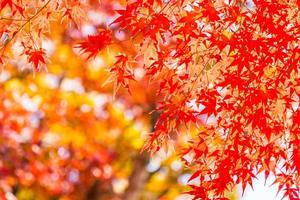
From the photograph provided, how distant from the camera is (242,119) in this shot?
4160 millimetres

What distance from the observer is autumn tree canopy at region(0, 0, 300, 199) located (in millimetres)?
3998

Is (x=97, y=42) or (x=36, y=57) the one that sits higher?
(x=36, y=57)

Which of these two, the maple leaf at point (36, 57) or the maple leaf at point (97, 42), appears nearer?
the maple leaf at point (97, 42)

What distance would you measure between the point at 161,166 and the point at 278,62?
5752 millimetres

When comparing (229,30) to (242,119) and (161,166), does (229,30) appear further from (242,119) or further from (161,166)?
(161,166)

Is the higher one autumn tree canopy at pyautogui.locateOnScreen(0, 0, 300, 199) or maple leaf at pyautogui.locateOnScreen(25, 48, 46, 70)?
maple leaf at pyautogui.locateOnScreen(25, 48, 46, 70)

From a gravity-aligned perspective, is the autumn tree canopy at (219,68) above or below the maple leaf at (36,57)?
below

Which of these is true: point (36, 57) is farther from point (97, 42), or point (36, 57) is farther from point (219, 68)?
point (219, 68)

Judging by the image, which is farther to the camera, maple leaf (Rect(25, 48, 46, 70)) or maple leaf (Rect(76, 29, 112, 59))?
maple leaf (Rect(25, 48, 46, 70))

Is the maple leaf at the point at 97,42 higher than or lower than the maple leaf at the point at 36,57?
lower

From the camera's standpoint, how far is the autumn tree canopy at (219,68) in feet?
13.1

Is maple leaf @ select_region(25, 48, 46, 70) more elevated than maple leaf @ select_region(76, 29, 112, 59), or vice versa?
maple leaf @ select_region(25, 48, 46, 70)

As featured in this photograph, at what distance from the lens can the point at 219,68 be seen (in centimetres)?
426

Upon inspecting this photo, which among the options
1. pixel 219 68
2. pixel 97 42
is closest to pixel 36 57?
pixel 97 42
